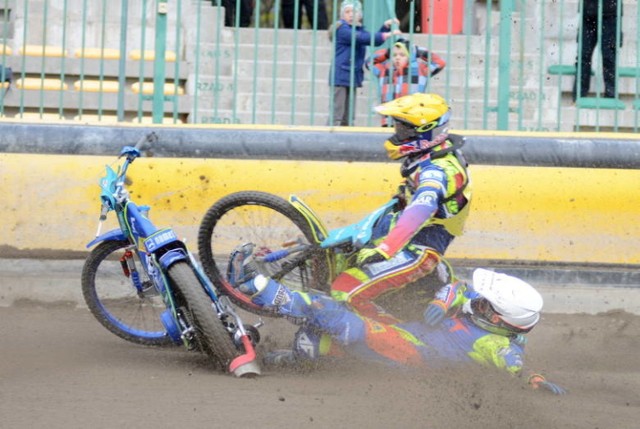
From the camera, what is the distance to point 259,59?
8.84m

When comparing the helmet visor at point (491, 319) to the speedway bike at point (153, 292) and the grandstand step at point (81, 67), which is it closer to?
the speedway bike at point (153, 292)

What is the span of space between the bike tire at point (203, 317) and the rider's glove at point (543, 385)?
1.66 metres

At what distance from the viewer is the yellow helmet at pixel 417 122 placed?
673cm

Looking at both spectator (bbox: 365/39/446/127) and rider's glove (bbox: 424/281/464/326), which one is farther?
spectator (bbox: 365/39/446/127)

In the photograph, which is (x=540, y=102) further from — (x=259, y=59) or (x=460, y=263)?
(x=259, y=59)

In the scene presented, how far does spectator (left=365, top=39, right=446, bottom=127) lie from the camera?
870 cm

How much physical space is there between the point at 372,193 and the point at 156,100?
1.84 meters

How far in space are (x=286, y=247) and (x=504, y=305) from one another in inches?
52.7

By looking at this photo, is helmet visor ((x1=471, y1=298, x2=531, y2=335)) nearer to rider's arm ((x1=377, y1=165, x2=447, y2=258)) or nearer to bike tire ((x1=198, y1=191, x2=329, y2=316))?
rider's arm ((x1=377, y1=165, x2=447, y2=258))

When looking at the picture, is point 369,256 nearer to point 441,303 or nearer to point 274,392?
point 441,303

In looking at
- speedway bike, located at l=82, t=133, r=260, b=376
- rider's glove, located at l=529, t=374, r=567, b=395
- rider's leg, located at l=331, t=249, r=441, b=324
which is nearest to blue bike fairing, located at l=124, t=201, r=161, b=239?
speedway bike, located at l=82, t=133, r=260, b=376

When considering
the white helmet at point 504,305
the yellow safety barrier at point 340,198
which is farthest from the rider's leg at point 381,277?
the yellow safety barrier at point 340,198

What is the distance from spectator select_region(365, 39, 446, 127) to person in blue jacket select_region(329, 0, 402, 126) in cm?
12

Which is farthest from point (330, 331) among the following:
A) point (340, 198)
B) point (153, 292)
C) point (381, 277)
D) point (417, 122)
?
point (340, 198)
